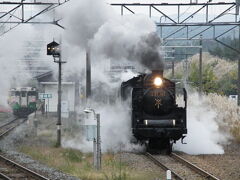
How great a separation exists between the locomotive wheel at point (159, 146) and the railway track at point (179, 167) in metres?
0.38

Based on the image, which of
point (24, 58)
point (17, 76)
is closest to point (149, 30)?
point (17, 76)

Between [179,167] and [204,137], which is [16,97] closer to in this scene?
[204,137]

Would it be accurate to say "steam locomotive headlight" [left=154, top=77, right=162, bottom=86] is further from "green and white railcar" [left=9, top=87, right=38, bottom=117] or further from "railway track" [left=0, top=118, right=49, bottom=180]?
"green and white railcar" [left=9, top=87, right=38, bottom=117]

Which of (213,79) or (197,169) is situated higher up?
(213,79)

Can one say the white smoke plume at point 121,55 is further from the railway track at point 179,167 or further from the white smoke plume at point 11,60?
the white smoke plume at point 11,60

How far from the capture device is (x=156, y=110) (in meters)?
15.5

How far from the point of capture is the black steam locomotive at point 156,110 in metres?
15.4

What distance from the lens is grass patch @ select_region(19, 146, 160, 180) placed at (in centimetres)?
1183

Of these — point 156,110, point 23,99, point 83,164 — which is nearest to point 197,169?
point 156,110

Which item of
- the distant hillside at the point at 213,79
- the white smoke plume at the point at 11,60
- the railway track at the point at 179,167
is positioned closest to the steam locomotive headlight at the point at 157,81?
the railway track at the point at 179,167

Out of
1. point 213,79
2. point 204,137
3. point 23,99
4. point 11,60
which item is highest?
point 11,60

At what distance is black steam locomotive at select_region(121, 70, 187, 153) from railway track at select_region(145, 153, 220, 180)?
2.03ft

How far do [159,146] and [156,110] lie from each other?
1675 mm

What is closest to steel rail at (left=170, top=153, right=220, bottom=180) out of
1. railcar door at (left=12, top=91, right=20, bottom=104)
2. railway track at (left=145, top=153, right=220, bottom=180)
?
railway track at (left=145, top=153, right=220, bottom=180)
